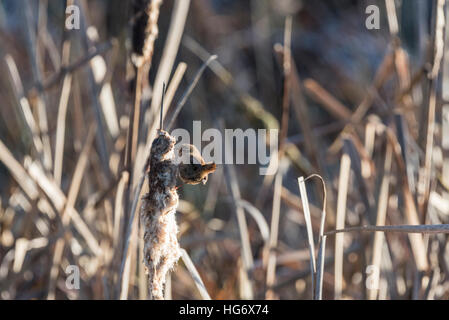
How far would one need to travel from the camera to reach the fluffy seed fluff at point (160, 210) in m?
0.54

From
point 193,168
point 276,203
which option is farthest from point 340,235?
point 193,168

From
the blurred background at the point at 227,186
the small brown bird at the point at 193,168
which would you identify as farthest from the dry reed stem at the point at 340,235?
the small brown bird at the point at 193,168

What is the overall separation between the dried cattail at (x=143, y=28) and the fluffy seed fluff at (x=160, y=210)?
0.20m

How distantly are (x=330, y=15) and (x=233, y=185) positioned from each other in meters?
2.04

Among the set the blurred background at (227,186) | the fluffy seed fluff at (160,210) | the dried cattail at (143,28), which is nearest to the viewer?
the fluffy seed fluff at (160,210)

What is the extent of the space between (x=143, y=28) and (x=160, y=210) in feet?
0.94

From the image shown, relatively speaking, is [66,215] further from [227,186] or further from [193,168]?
[193,168]

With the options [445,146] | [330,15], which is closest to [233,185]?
[445,146]

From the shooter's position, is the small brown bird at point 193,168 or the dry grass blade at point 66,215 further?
the dry grass blade at point 66,215

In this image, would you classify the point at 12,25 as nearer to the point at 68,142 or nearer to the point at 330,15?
the point at 68,142

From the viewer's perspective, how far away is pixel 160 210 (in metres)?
0.54

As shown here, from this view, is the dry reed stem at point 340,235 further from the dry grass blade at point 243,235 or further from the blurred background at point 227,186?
the dry grass blade at point 243,235
